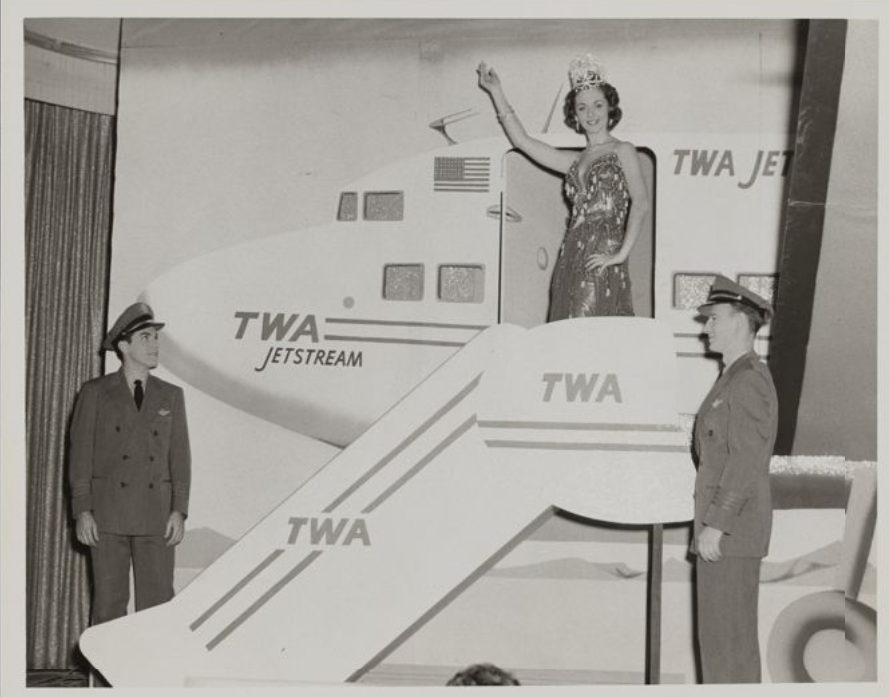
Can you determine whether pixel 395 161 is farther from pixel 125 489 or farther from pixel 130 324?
pixel 125 489

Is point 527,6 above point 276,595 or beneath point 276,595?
above

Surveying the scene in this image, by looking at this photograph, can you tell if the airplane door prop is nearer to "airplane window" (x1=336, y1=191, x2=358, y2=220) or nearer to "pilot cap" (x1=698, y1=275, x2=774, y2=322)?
"pilot cap" (x1=698, y1=275, x2=774, y2=322)

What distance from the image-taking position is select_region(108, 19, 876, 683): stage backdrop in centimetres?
468

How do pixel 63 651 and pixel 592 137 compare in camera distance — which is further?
pixel 63 651

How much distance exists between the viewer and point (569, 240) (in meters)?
4.69

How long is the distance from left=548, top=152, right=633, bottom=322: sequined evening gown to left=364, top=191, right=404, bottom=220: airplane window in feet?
→ 2.59

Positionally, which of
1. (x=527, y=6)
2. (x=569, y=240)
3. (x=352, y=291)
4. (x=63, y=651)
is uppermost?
(x=527, y=6)

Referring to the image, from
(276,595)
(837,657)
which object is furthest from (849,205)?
(276,595)

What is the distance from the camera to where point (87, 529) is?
458 cm

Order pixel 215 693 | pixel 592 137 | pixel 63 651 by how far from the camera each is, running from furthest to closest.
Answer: pixel 63 651
pixel 592 137
pixel 215 693

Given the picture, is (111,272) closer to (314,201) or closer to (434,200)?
(314,201)

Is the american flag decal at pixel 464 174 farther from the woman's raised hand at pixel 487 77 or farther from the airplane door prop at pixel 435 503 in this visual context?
the airplane door prop at pixel 435 503

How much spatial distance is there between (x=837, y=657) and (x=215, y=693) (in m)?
2.67

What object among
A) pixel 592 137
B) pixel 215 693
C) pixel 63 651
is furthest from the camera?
pixel 63 651
